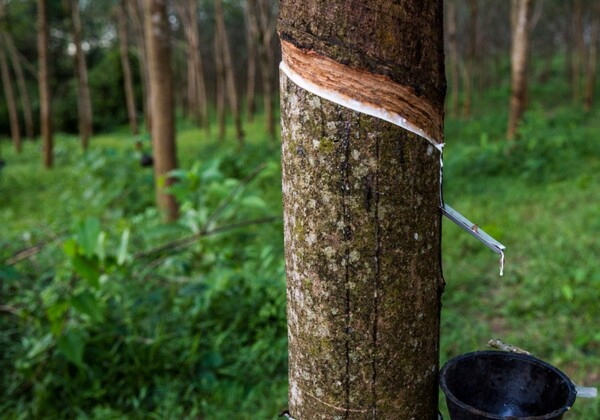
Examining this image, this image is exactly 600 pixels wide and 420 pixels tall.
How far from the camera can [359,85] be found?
2.67 feet

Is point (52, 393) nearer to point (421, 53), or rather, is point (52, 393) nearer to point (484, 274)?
point (421, 53)

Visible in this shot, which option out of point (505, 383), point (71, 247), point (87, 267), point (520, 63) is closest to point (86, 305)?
point (87, 267)

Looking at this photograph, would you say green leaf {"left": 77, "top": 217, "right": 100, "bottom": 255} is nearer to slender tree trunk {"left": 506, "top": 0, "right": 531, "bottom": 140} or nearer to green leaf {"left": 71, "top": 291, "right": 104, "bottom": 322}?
green leaf {"left": 71, "top": 291, "right": 104, "bottom": 322}

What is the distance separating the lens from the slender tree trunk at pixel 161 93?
15.5ft

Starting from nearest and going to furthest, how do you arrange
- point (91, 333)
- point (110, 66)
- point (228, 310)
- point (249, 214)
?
point (91, 333)
point (228, 310)
point (249, 214)
point (110, 66)

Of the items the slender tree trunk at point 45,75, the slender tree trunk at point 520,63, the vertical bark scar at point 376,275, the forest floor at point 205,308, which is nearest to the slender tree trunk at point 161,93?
the forest floor at point 205,308

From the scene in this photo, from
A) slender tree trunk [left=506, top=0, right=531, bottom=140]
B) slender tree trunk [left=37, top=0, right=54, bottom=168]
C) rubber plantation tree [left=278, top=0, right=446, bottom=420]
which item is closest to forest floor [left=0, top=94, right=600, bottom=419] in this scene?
rubber plantation tree [left=278, top=0, right=446, bottom=420]

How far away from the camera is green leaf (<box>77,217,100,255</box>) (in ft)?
7.32

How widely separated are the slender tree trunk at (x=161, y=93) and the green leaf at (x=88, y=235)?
2462mm

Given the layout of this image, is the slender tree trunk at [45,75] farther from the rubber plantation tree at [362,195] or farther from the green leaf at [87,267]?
the rubber plantation tree at [362,195]

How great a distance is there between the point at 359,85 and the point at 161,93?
4449 millimetres

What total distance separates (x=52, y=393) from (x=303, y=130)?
2539mm

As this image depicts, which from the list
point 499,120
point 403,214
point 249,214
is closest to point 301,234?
point 403,214

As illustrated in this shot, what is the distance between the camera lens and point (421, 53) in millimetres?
843
